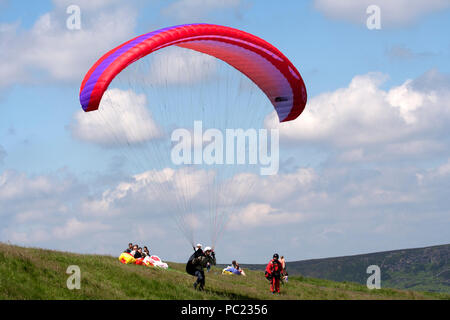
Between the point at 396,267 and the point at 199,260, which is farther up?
the point at 396,267

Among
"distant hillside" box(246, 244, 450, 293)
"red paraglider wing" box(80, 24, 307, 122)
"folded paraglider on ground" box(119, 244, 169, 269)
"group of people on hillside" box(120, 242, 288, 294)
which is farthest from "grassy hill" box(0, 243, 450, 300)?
"distant hillside" box(246, 244, 450, 293)

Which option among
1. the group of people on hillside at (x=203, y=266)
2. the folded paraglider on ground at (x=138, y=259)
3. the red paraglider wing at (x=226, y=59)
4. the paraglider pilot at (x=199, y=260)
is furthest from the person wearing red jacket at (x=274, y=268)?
the folded paraglider on ground at (x=138, y=259)

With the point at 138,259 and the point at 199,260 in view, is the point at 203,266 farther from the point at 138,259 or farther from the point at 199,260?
the point at 138,259

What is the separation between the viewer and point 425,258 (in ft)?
221

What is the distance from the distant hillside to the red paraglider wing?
3765 centimetres

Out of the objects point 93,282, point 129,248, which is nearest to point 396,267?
point 129,248

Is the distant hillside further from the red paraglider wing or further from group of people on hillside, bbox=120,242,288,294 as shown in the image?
the red paraglider wing

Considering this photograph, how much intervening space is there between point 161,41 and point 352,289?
2146 centimetres

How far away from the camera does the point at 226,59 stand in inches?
911

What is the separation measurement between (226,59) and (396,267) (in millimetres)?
50468

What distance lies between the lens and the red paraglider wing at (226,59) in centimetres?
1722
